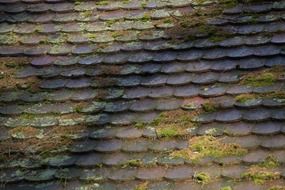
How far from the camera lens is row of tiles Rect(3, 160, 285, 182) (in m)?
3.19

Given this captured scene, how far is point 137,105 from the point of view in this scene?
12.0 feet

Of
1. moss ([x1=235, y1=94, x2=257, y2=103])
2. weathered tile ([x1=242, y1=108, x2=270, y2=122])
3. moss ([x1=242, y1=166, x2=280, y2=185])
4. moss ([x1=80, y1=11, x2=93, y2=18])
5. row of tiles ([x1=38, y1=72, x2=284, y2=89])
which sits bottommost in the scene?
moss ([x1=242, y1=166, x2=280, y2=185])

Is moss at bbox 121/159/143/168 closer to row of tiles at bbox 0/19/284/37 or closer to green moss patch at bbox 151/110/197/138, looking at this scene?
green moss patch at bbox 151/110/197/138

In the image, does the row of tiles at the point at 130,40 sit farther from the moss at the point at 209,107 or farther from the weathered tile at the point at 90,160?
the weathered tile at the point at 90,160

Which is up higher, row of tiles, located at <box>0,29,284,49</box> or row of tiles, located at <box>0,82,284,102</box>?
row of tiles, located at <box>0,29,284,49</box>

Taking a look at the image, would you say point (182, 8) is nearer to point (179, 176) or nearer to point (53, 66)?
point (53, 66)

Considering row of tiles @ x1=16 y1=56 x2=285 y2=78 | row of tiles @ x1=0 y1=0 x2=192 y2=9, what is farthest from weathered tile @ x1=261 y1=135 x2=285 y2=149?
row of tiles @ x1=0 y1=0 x2=192 y2=9

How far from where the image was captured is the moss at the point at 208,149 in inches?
129

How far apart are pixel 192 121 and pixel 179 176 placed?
43 cm

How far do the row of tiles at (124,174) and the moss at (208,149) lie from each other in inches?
3.6

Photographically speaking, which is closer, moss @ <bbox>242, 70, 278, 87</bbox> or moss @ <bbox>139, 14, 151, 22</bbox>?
moss @ <bbox>242, 70, 278, 87</bbox>

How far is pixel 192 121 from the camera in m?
3.50

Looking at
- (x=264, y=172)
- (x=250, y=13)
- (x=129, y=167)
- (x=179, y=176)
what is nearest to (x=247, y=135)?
(x=264, y=172)

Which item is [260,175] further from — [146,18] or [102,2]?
[102,2]
